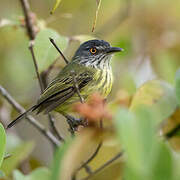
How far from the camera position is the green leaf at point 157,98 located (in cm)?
185

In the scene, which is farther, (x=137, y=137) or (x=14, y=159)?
(x=14, y=159)

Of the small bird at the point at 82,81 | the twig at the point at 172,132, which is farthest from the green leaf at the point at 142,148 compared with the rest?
the small bird at the point at 82,81

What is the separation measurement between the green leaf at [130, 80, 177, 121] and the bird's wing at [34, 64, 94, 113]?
6.65 feet

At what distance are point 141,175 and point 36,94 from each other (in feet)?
17.9

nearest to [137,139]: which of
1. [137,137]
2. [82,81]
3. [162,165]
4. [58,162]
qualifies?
[137,137]

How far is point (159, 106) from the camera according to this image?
1.85 meters

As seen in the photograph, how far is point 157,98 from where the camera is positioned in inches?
73.9

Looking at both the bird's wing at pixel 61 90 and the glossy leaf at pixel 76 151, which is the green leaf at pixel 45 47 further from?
the glossy leaf at pixel 76 151

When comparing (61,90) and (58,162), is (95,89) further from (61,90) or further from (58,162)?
(58,162)

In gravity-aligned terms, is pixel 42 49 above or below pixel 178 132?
above

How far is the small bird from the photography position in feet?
14.1

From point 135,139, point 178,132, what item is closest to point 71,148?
point 135,139

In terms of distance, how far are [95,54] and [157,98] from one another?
3.27 metres

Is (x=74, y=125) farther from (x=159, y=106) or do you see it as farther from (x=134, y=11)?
(x=134, y=11)
